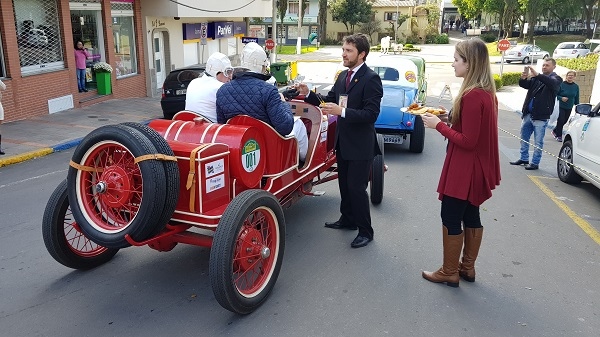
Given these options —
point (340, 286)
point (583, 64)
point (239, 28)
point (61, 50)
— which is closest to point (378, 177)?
point (340, 286)

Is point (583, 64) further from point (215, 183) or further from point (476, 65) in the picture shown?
point (215, 183)

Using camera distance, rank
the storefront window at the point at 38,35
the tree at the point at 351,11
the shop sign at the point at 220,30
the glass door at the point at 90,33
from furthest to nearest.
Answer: the tree at the point at 351,11
the shop sign at the point at 220,30
the glass door at the point at 90,33
the storefront window at the point at 38,35

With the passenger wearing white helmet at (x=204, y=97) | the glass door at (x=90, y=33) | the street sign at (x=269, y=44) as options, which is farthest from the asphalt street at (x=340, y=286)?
the street sign at (x=269, y=44)

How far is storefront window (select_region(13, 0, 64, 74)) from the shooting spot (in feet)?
41.4

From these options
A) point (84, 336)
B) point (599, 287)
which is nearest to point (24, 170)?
point (84, 336)

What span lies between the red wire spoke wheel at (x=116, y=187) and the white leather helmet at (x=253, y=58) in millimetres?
1338

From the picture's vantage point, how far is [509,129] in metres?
13.4

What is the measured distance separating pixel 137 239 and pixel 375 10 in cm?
6598

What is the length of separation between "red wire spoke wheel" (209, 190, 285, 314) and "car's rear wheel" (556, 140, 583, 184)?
555 cm

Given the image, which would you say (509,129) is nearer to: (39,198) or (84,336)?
(39,198)

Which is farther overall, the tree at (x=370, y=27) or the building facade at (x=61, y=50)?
the tree at (x=370, y=27)

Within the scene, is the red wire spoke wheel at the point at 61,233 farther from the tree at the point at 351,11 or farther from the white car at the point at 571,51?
the tree at the point at 351,11

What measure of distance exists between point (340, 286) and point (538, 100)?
231 inches

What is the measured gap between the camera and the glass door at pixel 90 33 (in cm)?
1505
